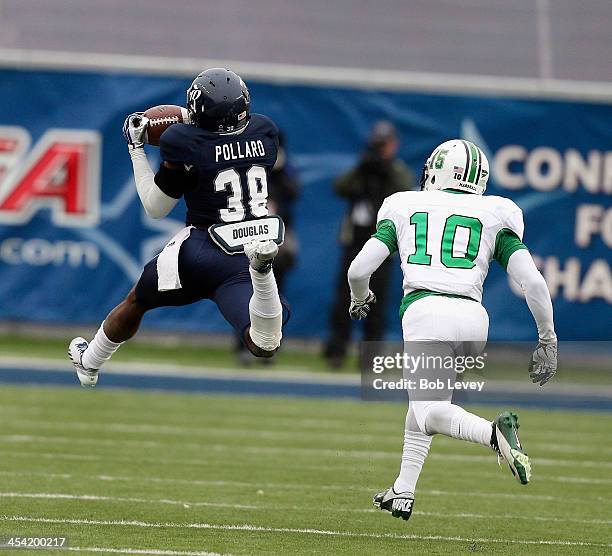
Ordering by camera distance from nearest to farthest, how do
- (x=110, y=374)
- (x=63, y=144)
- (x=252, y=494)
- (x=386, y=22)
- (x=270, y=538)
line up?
(x=270, y=538), (x=252, y=494), (x=110, y=374), (x=63, y=144), (x=386, y=22)

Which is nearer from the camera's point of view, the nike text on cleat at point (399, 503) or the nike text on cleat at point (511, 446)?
the nike text on cleat at point (511, 446)

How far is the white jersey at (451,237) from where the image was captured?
19.8 ft

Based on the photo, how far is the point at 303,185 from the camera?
44.3ft

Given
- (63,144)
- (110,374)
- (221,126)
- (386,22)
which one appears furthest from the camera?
(386,22)

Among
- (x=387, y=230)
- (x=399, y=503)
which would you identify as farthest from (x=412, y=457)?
(x=387, y=230)

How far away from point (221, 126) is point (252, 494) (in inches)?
72.9

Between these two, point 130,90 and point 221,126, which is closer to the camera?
point 221,126

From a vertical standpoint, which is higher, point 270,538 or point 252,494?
point 270,538

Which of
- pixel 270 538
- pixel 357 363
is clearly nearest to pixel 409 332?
pixel 270 538

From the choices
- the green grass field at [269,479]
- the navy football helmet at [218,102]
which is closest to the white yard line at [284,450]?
the green grass field at [269,479]

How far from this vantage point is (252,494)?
721cm

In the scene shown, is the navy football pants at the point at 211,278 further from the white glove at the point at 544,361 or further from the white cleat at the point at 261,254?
the white glove at the point at 544,361

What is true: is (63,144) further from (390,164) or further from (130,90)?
(390,164)

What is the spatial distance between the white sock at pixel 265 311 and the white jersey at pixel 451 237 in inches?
23.3
